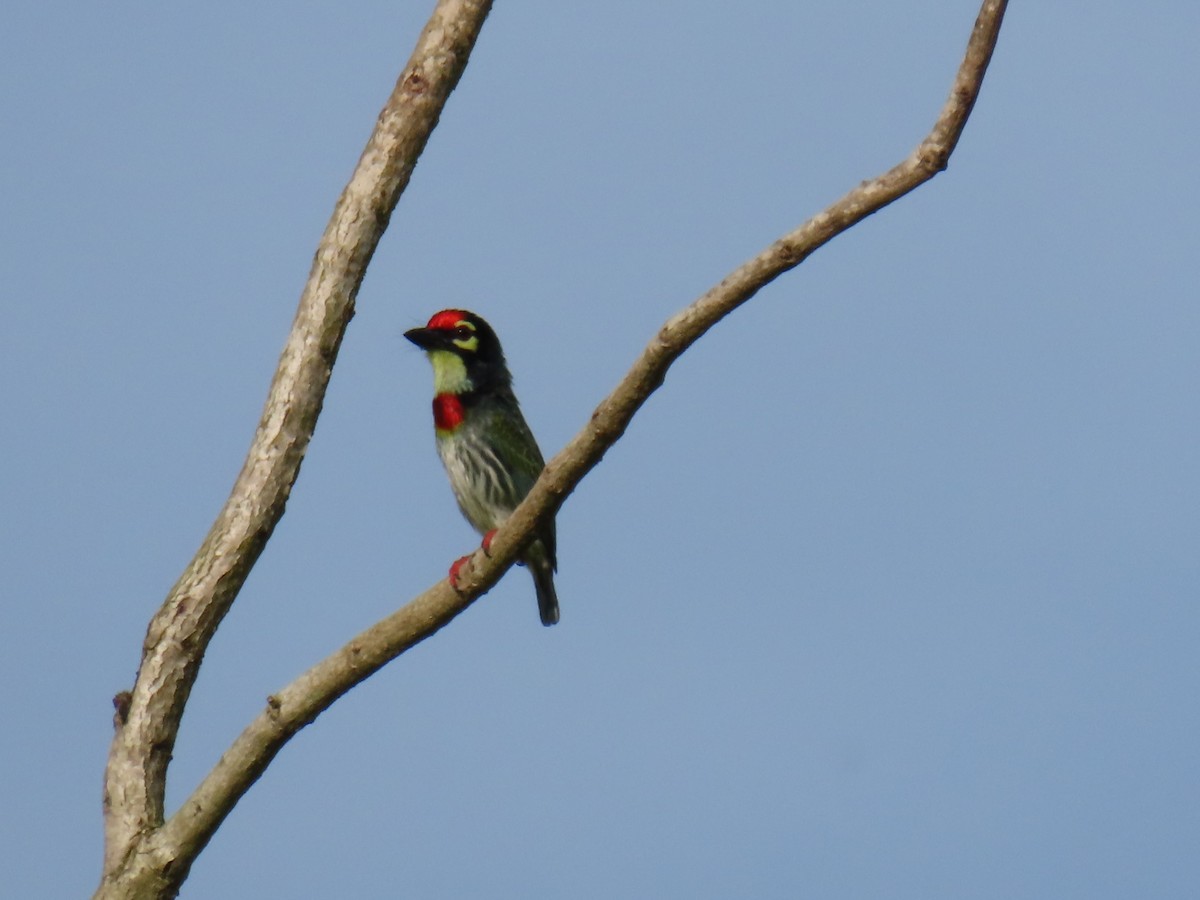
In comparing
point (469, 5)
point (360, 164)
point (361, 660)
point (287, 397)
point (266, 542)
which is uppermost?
point (469, 5)

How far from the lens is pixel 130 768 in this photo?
701cm

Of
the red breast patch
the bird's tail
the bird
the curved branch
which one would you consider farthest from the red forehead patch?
the curved branch

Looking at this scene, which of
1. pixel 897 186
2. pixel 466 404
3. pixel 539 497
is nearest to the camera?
pixel 897 186

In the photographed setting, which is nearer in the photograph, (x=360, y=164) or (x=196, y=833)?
(x=196, y=833)

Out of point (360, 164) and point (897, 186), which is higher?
point (360, 164)

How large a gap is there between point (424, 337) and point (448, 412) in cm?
43

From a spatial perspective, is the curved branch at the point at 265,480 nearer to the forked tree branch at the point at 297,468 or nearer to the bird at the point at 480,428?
the forked tree branch at the point at 297,468

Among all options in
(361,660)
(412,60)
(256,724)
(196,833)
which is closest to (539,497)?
(361,660)

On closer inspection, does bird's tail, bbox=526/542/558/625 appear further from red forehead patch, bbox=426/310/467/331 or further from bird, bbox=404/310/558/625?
red forehead patch, bbox=426/310/467/331

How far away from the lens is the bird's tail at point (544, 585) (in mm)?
10055

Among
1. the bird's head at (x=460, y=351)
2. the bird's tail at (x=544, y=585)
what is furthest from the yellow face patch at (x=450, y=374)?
the bird's tail at (x=544, y=585)

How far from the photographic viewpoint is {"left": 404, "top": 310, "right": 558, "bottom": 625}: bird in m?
9.68

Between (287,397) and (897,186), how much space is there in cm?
271

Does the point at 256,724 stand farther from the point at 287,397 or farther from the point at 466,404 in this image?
the point at 466,404
